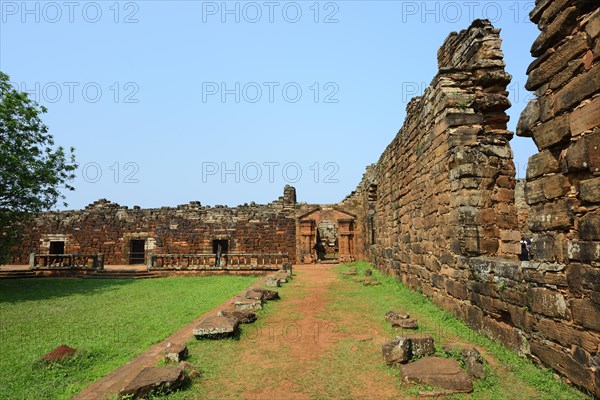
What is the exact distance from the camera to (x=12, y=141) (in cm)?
1375

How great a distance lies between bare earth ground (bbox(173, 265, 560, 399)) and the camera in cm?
360

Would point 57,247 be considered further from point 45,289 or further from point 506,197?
point 506,197

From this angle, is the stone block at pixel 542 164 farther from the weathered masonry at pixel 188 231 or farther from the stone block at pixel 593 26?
the weathered masonry at pixel 188 231

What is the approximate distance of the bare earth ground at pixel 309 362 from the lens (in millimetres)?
3602

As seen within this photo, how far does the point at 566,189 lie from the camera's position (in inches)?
146

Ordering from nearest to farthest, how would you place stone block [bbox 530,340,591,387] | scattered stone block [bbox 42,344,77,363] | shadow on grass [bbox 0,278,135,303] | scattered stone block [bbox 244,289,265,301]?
stone block [bbox 530,340,591,387] → scattered stone block [bbox 42,344,77,363] → scattered stone block [bbox 244,289,265,301] → shadow on grass [bbox 0,278,135,303]

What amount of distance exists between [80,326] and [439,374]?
7063mm

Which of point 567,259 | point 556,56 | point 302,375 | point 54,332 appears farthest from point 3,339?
point 556,56

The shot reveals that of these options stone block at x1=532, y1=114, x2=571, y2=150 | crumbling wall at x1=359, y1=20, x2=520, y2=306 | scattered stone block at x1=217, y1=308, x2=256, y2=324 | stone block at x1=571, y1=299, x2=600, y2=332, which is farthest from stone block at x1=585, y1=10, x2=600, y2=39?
scattered stone block at x1=217, y1=308, x2=256, y2=324

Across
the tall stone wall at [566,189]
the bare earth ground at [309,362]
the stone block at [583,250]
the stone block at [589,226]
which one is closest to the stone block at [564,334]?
the tall stone wall at [566,189]

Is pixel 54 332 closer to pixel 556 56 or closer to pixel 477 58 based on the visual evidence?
pixel 556 56

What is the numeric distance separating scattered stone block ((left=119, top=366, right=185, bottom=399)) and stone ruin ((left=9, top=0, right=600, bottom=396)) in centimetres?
378

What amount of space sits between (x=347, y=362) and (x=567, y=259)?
101 inches

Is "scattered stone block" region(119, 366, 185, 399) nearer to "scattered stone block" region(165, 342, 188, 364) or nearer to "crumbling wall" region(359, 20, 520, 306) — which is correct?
"scattered stone block" region(165, 342, 188, 364)
